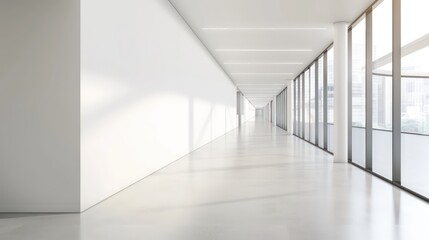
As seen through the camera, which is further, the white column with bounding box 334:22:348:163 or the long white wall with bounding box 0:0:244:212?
the white column with bounding box 334:22:348:163

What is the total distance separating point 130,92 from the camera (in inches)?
267

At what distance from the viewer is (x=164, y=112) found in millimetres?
9016

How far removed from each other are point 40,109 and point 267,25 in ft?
25.1

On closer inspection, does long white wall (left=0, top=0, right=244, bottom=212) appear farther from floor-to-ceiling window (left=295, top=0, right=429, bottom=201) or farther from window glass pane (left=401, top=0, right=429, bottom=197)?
window glass pane (left=401, top=0, right=429, bottom=197)

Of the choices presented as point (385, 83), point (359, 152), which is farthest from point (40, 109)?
point (359, 152)

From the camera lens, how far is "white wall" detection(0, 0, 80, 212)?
4879 mm

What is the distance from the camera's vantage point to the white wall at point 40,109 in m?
4.88

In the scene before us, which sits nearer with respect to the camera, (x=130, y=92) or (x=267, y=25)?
(x=130, y=92)

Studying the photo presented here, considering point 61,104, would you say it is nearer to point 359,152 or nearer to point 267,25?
point 267,25

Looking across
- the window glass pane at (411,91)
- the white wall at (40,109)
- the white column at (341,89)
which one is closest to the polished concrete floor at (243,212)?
the white wall at (40,109)

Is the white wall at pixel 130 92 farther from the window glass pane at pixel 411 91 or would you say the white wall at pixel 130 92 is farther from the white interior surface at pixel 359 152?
the white interior surface at pixel 359 152

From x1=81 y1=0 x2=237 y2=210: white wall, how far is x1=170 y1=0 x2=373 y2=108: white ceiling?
0.95 meters

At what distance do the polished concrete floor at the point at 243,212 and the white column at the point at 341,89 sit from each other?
2615 mm

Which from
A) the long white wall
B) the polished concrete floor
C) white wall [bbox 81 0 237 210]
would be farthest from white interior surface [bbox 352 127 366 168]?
the long white wall
